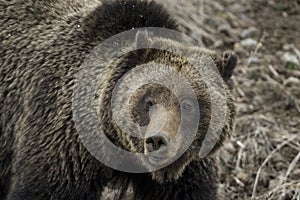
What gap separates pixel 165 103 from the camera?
4.82 metres

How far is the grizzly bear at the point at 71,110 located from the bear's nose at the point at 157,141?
A: 18 mm

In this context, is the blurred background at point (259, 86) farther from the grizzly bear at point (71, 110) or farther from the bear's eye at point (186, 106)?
the bear's eye at point (186, 106)

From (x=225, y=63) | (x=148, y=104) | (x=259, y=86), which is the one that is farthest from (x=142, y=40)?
(x=259, y=86)

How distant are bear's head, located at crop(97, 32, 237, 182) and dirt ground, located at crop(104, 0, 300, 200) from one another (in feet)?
3.73

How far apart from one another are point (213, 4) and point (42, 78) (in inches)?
154

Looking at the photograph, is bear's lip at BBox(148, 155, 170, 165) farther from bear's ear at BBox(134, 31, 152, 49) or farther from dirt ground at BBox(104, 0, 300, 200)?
dirt ground at BBox(104, 0, 300, 200)

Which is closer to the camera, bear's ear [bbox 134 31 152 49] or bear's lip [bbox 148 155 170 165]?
bear's lip [bbox 148 155 170 165]

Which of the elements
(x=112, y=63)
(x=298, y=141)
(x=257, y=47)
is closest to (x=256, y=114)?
(x=298, y=141)

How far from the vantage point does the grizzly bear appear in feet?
16.0

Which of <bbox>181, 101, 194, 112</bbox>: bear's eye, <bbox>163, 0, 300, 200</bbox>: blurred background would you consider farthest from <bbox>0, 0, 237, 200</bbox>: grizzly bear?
<bbox>163, 0, 300, 200</bbox>: blurred background

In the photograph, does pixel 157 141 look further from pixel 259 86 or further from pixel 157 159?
pixel 259 86

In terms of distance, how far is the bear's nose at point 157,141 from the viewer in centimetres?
451

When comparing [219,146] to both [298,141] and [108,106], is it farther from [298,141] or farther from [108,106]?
[298,141]

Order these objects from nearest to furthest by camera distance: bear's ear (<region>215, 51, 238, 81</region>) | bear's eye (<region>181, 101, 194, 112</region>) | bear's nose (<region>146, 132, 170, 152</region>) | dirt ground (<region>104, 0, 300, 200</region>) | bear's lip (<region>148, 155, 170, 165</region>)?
bear's nose (<region>146, 132, 170, 152</region>)
bear's lip (<region>148, 155, 170, 165</region>)
bear's eye (<region>181, 101, 194, 112</region>)
bear's ear (<region>215, 51, 238, 81</region>)
dirt ground (<region>104, 0, 300, 200</region>)
